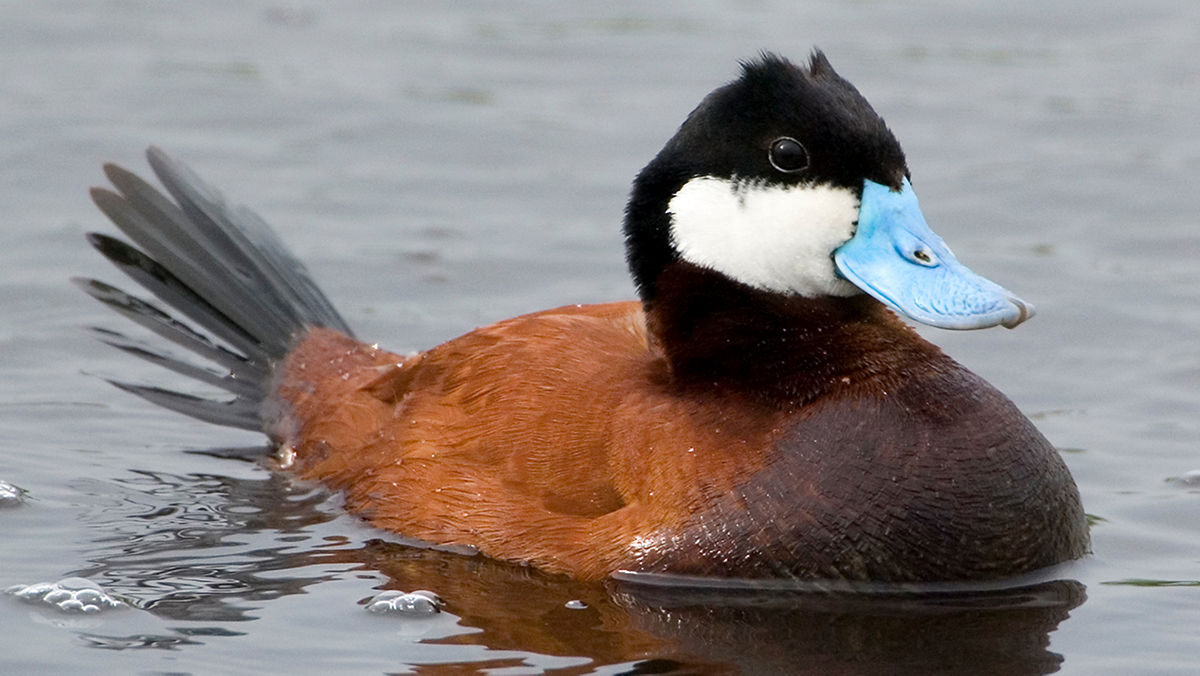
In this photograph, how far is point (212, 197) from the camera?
652cm

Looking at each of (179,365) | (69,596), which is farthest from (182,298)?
(69,596)

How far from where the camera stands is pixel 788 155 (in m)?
4.89

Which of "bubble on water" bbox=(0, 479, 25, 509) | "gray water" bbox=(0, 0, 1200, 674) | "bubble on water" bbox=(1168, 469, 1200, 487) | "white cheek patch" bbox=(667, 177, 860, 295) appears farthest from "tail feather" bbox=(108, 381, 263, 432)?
"bubble on water" bbox=(1168, 469, 1200, 487)

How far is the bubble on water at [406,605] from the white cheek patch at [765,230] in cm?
105

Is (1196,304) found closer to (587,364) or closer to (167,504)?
(587,364)

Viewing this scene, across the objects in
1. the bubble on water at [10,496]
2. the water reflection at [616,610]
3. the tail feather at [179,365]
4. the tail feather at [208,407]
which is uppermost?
the tail feather at [179,365]

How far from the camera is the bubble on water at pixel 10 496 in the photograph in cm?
567

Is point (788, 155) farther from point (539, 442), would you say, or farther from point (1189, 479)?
point (1189, 479)

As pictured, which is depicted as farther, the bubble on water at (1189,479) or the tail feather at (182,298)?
the tail feather at (182,298)

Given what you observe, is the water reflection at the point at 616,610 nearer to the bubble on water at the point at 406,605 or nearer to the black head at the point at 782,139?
the bubble on water at the point at 406,605

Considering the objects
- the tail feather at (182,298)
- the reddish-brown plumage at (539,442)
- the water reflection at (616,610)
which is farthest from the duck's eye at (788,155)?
the tail feather at (182,298)

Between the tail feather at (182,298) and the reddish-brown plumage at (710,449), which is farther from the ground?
the tail feather at (182,298)

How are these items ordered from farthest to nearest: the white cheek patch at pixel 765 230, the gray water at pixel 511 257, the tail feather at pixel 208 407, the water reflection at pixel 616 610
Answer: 1. the tail feather at pixel 208 407
2. the white cheek patch at pixel 765 230
3. the gray water at pixel 511 257
4. the water reflection at pixel 616 610

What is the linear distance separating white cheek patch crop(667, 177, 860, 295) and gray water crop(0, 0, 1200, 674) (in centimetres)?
78
